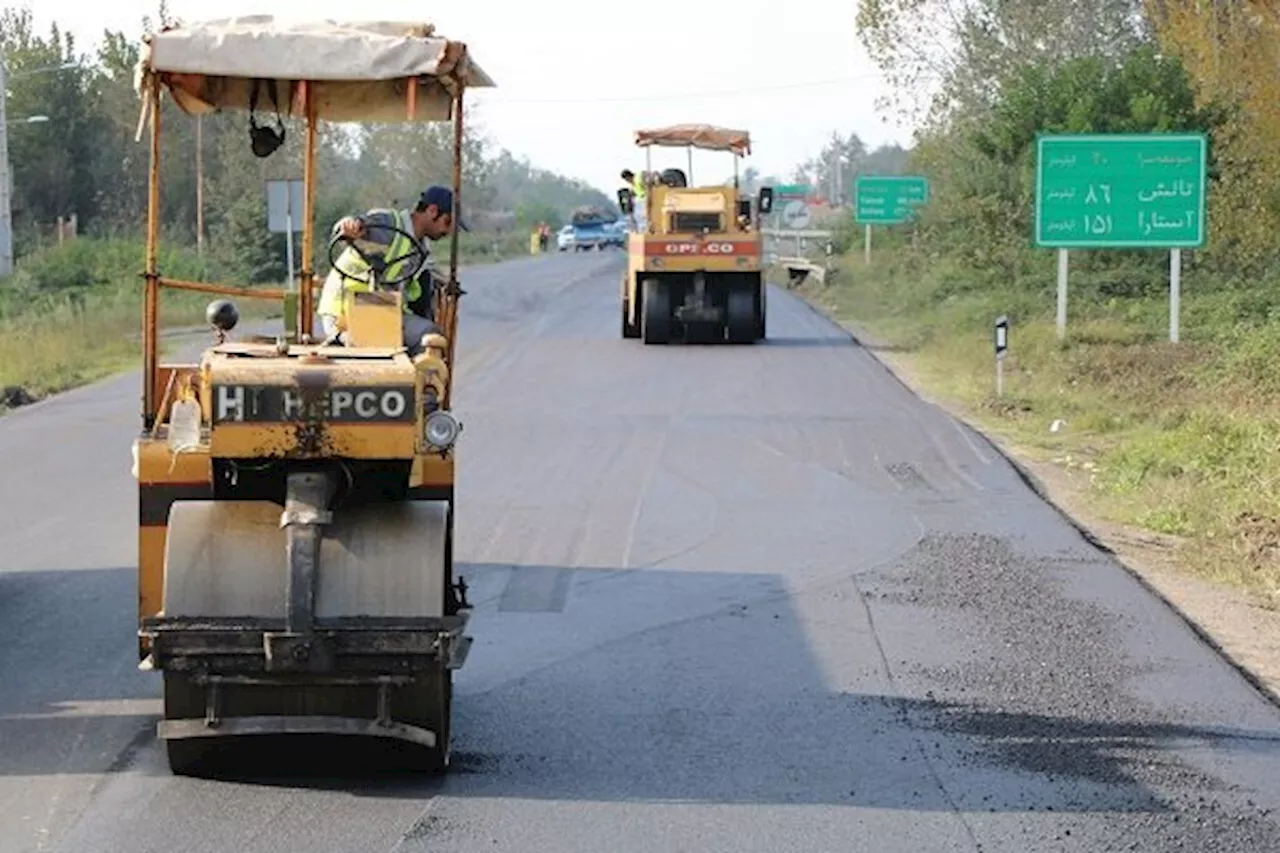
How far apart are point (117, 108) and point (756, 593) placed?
51.2 metres

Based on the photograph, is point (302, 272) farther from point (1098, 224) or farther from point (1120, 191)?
point (1120, 191)

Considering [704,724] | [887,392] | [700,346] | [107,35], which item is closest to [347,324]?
[704,724]

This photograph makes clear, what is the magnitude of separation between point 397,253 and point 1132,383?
1550 centimetres

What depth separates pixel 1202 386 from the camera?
2189 centimetres

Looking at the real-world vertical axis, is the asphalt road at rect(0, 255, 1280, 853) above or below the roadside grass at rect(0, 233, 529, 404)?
below

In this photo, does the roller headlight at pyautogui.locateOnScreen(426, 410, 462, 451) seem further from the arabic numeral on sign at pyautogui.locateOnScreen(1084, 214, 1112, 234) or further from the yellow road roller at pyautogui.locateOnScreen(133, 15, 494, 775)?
the arabic numeral on sign at pyautogui.locateOnScreen(1084, 214, 1112, 234)

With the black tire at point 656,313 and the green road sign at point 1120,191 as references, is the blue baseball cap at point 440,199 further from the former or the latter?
the black tire at point 656,313

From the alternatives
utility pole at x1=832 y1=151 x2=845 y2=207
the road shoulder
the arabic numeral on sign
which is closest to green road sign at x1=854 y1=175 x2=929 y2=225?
the arabic numeral on sign

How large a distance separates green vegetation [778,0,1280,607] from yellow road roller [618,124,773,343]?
2.21 meters

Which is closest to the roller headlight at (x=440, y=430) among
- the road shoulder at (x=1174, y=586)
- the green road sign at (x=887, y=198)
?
the road shoulder at (x=1174, y=586)

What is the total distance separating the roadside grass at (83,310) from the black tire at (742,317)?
368 cm

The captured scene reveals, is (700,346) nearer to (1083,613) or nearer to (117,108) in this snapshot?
(1083,613)

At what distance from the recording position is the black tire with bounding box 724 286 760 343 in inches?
1173

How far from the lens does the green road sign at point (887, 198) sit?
5116 cm
